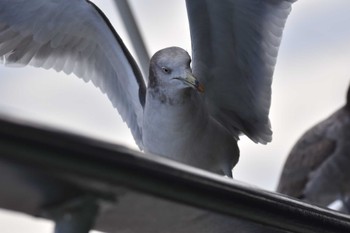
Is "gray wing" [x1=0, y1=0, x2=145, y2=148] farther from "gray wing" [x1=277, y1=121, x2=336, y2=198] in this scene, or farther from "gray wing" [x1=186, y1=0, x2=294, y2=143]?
"gray wing" [x1=277, y1=121, x2=336, y2=198]

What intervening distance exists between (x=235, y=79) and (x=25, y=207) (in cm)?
163

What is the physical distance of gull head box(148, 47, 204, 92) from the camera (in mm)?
1776

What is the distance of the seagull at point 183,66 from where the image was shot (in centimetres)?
180

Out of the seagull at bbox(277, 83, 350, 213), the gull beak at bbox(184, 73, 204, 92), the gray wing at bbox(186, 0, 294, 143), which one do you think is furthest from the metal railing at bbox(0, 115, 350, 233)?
the seagull at bbox(277, 83, 350, 213)

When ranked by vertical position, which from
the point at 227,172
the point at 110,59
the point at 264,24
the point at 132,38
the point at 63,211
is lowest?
the point at 132,38

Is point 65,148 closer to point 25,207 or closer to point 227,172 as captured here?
point 25,207

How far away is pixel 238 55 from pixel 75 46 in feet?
1.30

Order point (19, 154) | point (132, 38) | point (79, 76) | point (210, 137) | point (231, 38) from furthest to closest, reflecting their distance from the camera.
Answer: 1. point (132, 38)
2. point (79, 76)
3. point (231, 38)
4. point (210, 137)
5. point (19, 154)

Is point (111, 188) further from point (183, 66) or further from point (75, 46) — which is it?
point (75, 46)

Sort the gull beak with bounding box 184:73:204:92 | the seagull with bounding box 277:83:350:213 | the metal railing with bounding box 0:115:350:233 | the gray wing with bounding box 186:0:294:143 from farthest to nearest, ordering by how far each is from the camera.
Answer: the seagull with bounding box 277:83:350:213
the gray wing with bounding box 186:0:294:143
the gull beak with bounding box 184:73:204:92
the metal railing with bounding box 0:115:350:233

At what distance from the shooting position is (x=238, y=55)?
2.03 meters

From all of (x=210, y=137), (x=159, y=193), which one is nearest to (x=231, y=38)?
(x=210, y=137)

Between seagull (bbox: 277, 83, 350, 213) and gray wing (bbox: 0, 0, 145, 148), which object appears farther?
seagull (bbox: 277, 83, 350, 213)

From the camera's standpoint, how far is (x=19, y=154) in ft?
1.35
